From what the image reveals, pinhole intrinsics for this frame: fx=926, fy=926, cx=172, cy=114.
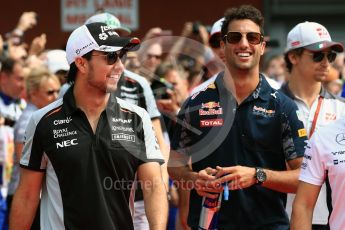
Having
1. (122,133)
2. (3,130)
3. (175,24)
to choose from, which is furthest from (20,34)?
(122,133)

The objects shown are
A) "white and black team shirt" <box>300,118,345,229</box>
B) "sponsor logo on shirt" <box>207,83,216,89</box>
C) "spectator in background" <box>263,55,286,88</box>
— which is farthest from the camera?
"spectator in background" <box>263,55,286,88</box>

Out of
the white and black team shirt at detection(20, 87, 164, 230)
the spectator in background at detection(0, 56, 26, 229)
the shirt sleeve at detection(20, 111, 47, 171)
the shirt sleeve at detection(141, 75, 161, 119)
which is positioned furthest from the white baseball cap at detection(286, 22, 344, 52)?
the spectator in background at detection(0, 56, 26, 229)

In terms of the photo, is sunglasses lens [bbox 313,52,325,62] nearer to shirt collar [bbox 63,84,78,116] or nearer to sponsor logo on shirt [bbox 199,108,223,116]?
sponsor logo on shirt [bbox 199,108,223,116]

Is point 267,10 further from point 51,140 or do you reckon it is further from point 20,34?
point 51,140

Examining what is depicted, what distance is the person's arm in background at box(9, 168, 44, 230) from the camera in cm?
592

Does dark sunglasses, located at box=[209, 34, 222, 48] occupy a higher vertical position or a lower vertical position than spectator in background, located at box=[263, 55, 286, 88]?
higher

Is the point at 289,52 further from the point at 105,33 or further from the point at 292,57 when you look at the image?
the point at 105,33

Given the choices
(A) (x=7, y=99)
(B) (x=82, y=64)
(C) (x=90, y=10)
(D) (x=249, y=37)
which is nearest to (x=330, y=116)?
(D) (x=249, y=37)

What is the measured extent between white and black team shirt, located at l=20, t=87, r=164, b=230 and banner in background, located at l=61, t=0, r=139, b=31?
10678 mm

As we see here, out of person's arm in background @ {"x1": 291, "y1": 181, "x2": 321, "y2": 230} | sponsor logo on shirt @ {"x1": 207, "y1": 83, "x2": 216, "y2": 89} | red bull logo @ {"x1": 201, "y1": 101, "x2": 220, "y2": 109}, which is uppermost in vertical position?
sponsor logo on shirt @ {"x1": 207, "y1": 83, "x2": 216, "y2": 89}

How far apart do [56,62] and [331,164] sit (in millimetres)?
5382

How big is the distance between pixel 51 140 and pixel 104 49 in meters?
0.67

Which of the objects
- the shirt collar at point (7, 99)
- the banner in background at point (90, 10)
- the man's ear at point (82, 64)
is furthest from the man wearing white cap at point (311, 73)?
the banner in background at point (90, 10)

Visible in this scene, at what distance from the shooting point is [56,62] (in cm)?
1036
